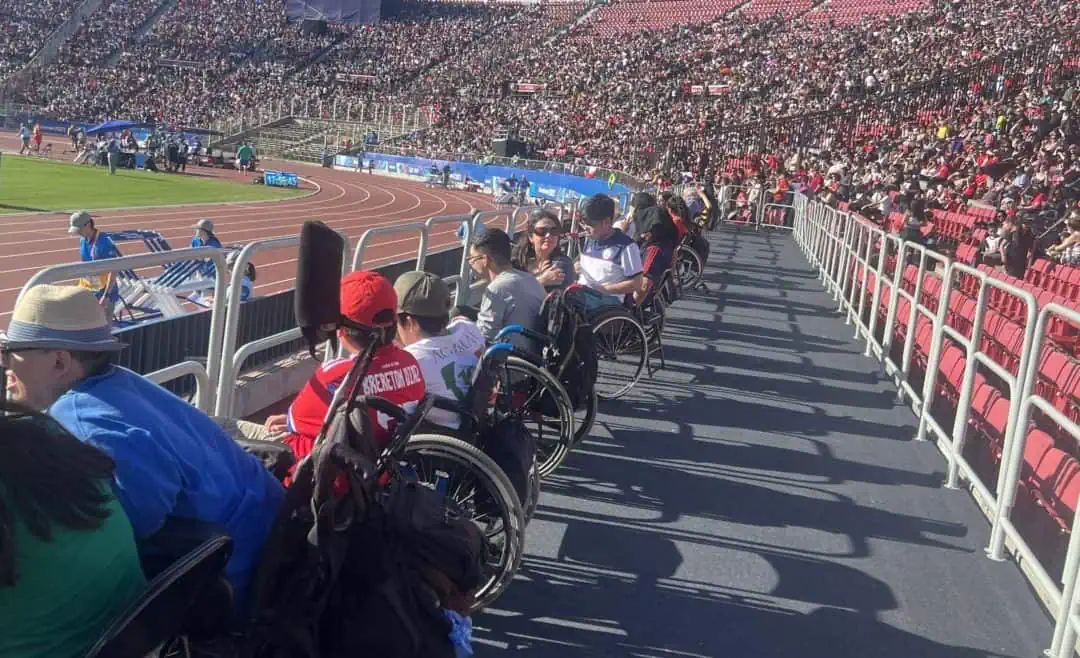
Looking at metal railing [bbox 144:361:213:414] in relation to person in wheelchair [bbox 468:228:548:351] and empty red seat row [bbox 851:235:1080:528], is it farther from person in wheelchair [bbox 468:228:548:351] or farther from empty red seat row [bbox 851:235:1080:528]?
empty red seat row [bbox 851:235:1080:528]

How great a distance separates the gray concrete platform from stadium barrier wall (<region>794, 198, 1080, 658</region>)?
0.14 m

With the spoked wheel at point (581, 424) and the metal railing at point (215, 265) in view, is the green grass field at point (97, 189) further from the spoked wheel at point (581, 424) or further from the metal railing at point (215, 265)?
the spoked wheel at point (581, 424)

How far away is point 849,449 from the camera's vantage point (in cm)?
564

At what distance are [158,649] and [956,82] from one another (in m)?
28.2

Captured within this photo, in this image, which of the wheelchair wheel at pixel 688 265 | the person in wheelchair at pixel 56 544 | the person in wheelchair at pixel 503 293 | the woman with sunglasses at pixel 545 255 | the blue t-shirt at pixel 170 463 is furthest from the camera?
the wheelchair wheel at pixel 688 265

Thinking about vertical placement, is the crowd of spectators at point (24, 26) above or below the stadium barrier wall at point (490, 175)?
above

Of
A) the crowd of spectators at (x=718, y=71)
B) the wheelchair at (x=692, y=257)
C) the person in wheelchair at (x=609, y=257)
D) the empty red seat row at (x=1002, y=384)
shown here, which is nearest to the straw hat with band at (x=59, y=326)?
the empty red seat row at (x=1002, y=384)

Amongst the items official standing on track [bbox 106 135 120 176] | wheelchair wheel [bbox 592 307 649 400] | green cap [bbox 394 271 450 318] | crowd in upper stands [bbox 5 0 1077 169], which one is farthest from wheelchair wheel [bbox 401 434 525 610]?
official standing on track [bbox 106 135 120 176]

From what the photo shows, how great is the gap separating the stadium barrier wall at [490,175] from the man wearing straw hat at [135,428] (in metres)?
21.3

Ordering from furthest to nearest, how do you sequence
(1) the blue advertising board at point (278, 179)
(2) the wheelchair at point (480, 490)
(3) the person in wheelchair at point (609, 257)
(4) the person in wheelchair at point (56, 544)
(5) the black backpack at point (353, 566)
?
1. (1) the blue advertising board at point (278, 179)
2. (3) the person in wheelchair at point (609, 257)
3. (2) the wheelchair at point (480, 490)
4. (5) the black backpack at point (353, 566)
5. (4) the person in wheelchair at point (56, 544)

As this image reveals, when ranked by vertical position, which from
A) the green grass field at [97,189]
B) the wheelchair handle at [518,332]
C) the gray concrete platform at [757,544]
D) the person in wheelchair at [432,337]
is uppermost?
the person in wheelchair at [432,337]

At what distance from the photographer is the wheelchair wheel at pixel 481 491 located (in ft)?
10.7

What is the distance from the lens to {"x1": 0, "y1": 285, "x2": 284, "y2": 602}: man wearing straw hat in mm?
1970

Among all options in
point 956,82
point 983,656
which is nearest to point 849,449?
point 983,656
